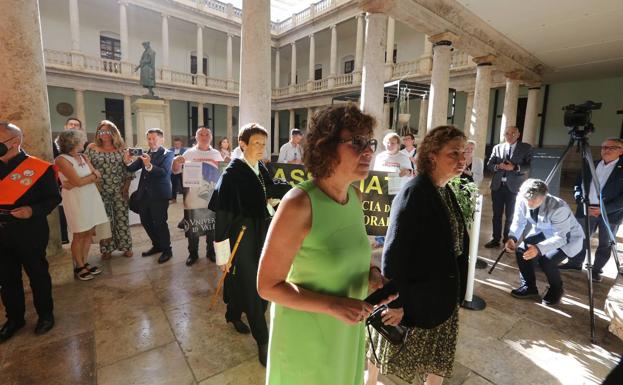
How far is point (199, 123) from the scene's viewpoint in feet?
72.7

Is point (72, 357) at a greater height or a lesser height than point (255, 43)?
lesser

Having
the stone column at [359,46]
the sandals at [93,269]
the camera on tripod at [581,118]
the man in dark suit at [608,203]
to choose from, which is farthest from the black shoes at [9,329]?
the stone column at [359,46]

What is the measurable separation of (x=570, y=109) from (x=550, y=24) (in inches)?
198

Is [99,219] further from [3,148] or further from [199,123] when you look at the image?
[199,123]

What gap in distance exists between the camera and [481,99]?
28.1 feet

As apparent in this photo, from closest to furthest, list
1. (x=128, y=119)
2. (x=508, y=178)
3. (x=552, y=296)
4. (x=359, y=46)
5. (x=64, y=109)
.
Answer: (x=552, y=296), (x=508, y=178), (x=359, y=46), (x=64, y=109), (x=128, y=119)

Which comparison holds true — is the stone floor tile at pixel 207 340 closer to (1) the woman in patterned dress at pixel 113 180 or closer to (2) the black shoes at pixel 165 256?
(2) the black shoes at pixel 165 256

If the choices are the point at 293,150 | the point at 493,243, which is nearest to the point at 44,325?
the point at 293,150

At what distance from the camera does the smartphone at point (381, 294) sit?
131 centimetres

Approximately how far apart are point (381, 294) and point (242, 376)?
4.58 ft

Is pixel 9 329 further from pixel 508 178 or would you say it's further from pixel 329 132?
pixel 508 178

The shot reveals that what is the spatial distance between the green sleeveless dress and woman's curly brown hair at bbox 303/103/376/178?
0.27 feet

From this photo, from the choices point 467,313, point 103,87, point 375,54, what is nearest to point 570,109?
point 467,313

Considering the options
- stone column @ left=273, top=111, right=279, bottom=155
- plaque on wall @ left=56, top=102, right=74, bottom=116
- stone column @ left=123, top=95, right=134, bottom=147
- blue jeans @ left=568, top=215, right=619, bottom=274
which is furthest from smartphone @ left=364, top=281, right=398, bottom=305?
stone column @ left=273, top=111, right=279, bottom=155
